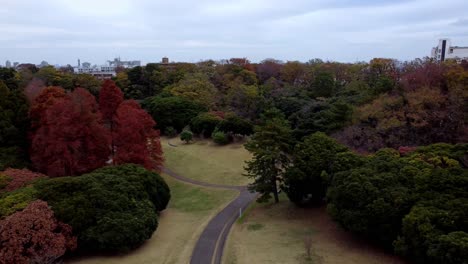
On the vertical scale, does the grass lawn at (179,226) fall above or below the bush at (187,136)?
below

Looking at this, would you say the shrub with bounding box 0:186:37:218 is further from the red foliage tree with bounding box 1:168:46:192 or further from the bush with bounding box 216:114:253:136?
the bush with bounding box 216:114:253:136

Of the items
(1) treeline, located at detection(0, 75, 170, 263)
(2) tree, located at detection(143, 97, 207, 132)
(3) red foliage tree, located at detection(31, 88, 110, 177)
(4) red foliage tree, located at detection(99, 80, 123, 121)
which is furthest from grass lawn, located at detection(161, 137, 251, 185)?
(3) red foliage tree, located at detection(31, 88, 110, 177)

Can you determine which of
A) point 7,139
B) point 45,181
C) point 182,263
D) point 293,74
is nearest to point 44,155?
point 7,139

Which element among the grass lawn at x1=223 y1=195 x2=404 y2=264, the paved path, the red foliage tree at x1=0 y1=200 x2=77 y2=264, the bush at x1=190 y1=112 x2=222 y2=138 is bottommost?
the paved path

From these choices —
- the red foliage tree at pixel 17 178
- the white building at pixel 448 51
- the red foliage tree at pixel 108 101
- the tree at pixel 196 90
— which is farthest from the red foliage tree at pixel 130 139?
the white building at pixel 448 51

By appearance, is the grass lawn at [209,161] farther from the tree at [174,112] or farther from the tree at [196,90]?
the tree at [196,90]

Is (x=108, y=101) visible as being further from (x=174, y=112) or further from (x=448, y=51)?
(x=448, y=51)
